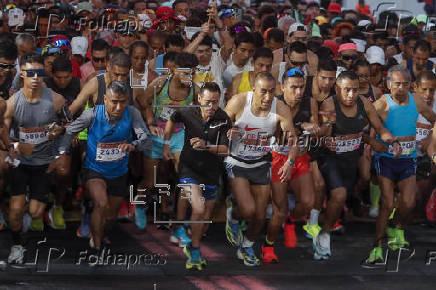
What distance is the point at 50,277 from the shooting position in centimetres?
839

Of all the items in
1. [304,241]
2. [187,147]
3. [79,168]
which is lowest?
[304,241]

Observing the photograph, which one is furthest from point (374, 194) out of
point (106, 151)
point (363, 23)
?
point (363, 23)

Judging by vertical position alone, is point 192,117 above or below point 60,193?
above

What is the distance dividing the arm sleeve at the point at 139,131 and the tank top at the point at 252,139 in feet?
2.89

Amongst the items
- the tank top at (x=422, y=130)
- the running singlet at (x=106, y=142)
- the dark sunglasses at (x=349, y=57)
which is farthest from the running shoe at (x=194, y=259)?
the dark sunglasses at (x=349, y=57)

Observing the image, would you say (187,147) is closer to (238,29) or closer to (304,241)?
(304,241)

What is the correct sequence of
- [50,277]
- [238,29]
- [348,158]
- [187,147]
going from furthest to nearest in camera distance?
[238,29] < [348,158] < [187,147] < [50,277]

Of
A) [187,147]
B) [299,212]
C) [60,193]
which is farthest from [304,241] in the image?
[60,193]

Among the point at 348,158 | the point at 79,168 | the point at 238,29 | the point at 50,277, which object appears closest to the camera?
the point at 50,277

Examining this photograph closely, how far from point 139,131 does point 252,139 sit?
1.17 metres

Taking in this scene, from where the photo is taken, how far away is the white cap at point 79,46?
1133cm

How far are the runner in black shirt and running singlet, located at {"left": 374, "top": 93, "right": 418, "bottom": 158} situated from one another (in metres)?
1.98

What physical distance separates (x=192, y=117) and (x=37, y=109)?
5.18 ft

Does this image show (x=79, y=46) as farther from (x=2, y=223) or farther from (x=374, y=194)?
(x=374, y=194)
